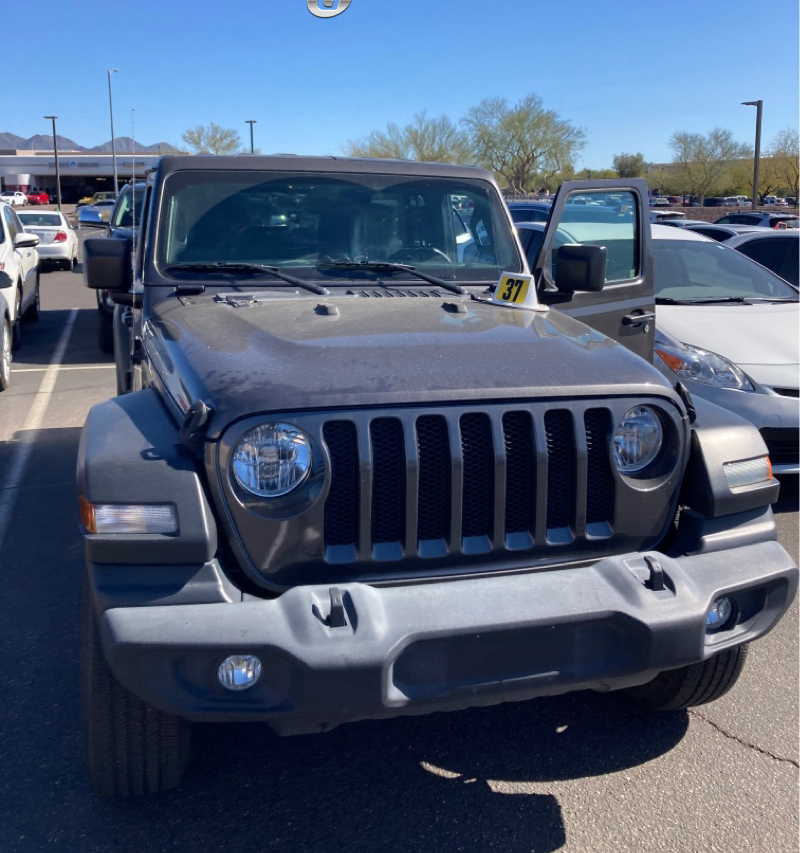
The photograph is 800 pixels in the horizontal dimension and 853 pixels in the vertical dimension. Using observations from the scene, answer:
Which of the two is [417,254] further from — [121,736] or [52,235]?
[52,235]

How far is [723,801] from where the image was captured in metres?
2.81

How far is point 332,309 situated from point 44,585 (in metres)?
2.10

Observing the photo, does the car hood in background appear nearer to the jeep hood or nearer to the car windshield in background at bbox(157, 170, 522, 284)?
the car windshield in background at bbox(157, 170, 522, 284)

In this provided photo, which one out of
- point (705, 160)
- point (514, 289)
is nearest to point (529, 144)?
point (705, 160)

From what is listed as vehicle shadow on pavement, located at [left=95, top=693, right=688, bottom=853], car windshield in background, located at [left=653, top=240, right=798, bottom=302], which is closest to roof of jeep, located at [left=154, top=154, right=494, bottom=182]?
vehicle shadow on pavement, located at [left=95, top=693, right=688, bottom=853]

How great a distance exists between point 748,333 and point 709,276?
1.42 meters

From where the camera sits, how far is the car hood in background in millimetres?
5715

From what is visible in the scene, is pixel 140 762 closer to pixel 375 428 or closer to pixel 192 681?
pixel 192 681

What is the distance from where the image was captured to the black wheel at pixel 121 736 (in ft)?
8.27

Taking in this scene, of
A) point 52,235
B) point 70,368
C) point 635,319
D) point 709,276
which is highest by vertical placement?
point 52,235

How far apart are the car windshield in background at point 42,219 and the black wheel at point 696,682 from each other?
19.5 metres

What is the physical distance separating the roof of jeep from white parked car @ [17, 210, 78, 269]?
16.6 meters

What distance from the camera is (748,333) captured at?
20.1 ft

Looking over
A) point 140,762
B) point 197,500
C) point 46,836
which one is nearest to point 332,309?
point 197,500
